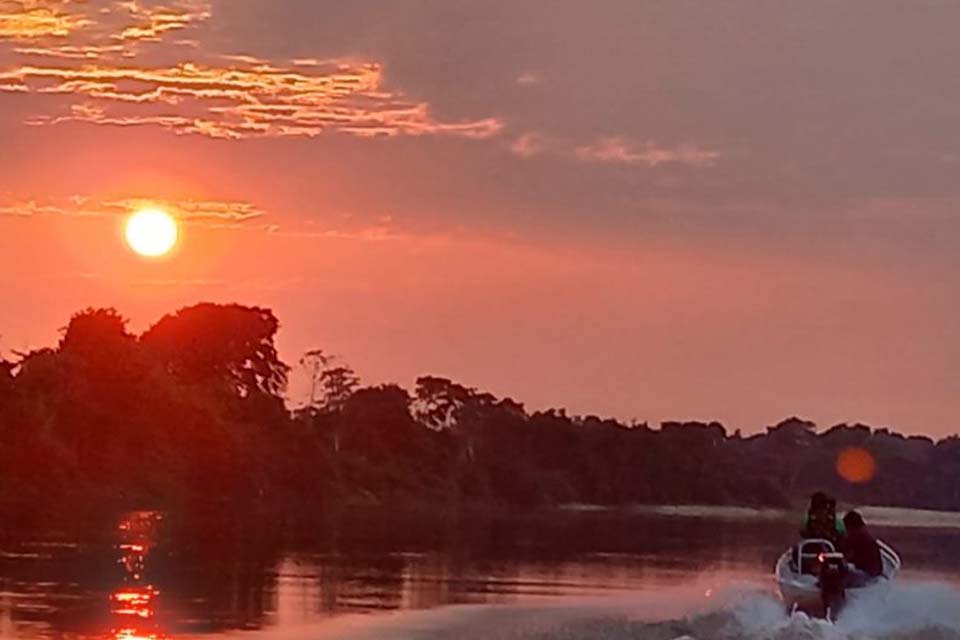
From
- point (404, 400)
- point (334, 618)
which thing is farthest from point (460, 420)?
point (334, 618)

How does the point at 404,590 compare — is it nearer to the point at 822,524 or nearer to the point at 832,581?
the point at 822,524

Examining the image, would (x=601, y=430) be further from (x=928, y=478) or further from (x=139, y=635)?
(x=139, y=635)

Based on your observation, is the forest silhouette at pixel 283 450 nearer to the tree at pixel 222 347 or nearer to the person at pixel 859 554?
the tree at pixel 222 347

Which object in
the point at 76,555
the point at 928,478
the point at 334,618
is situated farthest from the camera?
the point at 928,478

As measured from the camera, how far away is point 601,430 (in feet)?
440

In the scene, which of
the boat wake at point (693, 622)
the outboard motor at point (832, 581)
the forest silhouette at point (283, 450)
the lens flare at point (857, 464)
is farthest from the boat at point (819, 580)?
the lens flare at point (857, 464)

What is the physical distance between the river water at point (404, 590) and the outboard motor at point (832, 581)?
39cm

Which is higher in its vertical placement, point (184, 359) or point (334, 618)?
point (184, 359)

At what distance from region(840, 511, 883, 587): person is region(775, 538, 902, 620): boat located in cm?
13

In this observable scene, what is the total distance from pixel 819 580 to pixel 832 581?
0.40 m

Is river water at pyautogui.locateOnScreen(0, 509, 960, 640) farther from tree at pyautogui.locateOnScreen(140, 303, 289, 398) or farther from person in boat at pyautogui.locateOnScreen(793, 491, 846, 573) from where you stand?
tree at pyautogui.locateOnScreen(140, 303, 289, 398)

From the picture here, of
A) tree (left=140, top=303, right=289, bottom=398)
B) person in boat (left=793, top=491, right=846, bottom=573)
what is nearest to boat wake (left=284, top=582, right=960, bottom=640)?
person in boat (left=793, top=491, right=846, bottom=573)

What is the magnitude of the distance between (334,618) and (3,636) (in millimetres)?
6272

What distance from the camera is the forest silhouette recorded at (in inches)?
3100
